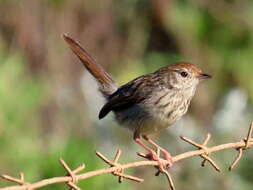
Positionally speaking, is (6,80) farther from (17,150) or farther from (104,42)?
(104,42)

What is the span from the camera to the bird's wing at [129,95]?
5.69 meters

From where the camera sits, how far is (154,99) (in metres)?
5.55

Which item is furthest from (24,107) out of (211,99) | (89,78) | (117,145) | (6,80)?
(211,99)

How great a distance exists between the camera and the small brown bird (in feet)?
17.8

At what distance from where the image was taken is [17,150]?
6.33 metres

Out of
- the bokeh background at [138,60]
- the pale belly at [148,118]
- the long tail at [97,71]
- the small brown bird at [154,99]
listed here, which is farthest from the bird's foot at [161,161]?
the bokeh background at [138,60]

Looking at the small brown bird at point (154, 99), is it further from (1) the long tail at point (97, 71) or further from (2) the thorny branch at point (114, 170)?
(2) the thorny branch at point (114, 170)

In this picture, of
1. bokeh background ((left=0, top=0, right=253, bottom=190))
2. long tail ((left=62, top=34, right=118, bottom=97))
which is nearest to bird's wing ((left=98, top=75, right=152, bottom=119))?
long tail ((left=62, top=34, right=118, bottom=97))

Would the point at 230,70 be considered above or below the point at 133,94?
above

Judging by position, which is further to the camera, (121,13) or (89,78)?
(121,13)

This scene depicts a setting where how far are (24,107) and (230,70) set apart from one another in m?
3.11

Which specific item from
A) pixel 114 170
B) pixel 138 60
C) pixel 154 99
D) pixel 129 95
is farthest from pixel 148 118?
pixel 138 60

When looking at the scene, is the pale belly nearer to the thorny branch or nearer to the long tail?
the long tail

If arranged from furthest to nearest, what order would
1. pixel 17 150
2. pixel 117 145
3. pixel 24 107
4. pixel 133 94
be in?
pixel 117 145, pixel 24 107, pixel 17 150, pixel 133 94
